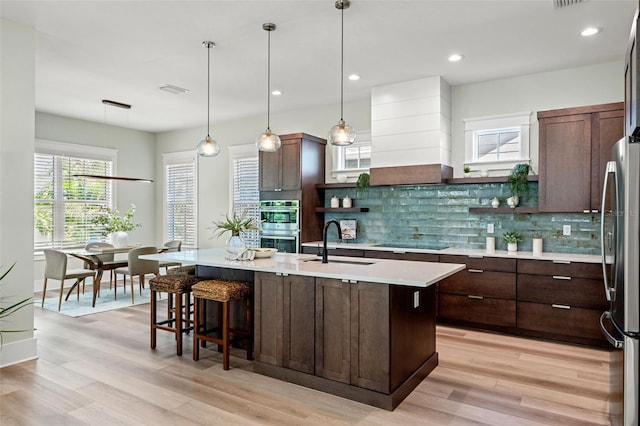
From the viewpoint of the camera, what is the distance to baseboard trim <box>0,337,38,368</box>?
11.8ft

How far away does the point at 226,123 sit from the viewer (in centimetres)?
784

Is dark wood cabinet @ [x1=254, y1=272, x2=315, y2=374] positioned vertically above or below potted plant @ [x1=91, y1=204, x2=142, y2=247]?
below

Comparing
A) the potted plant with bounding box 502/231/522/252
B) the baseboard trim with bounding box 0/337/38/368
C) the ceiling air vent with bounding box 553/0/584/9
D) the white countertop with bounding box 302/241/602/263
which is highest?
the ceiling air vent with bounding box 553/0/584/9

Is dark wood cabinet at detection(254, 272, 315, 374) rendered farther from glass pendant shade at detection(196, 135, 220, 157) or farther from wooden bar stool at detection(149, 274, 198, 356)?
glass pendant shade at detection(196, 135, 220, 157)

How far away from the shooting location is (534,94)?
5.05 meters

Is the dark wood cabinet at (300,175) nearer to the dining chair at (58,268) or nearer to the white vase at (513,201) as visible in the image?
the white vase at (513,201)

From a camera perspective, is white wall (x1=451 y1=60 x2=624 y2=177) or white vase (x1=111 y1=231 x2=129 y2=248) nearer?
white wall (x1=451 y1=60 x2=624 y2=177)

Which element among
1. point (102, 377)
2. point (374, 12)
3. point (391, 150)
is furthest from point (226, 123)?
point (102, 377)

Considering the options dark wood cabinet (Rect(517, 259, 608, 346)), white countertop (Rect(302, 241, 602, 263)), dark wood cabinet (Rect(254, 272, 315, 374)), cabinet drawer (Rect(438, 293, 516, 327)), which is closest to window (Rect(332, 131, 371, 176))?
white countertop (Rect(302, 241, 602, 263))

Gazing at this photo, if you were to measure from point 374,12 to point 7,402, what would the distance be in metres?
4.02

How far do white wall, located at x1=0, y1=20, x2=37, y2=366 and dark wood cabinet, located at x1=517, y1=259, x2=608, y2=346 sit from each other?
189 inches

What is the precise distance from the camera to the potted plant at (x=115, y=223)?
22.3ft

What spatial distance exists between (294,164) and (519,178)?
294 cm

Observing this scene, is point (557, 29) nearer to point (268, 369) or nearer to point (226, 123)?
point (268, 369)
